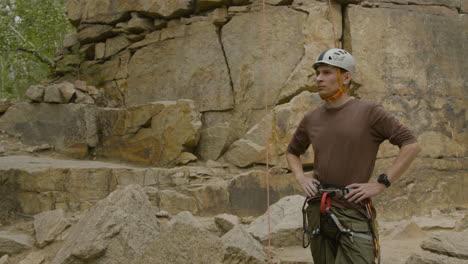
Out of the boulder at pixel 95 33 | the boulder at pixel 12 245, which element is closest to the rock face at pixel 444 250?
the boulder at pixel 12 245

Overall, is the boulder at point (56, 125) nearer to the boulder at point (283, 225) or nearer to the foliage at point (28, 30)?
the boulder at point (283, 225)

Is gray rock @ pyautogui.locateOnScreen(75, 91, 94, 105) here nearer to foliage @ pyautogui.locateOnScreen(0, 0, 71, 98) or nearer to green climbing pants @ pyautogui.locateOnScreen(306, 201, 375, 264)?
foliage @ pyautogui.locateOnScreen(0, 0, 71, 98)

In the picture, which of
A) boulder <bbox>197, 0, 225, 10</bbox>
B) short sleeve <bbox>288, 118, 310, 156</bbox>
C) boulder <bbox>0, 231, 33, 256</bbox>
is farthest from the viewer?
boulder <bbox>197, 0, 225, 10</bbox>

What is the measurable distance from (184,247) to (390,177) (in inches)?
90.9

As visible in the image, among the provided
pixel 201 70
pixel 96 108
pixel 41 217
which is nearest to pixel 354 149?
pixel 41 217

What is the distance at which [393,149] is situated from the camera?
7152 millimetres

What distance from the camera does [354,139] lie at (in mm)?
2941

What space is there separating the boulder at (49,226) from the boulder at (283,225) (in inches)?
97.8

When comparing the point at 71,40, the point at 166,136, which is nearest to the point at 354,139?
the point at 166,136

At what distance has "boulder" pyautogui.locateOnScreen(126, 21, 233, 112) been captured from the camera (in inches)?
324

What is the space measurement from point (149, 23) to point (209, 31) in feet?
4.82

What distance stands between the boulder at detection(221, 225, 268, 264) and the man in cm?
145

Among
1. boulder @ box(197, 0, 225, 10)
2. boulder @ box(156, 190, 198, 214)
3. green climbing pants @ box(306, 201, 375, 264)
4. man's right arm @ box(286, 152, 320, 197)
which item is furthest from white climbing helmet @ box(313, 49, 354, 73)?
boulder @ box(197, 0, 225, 10)

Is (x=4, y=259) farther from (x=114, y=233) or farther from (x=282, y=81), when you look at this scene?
(x=282, y=81)
